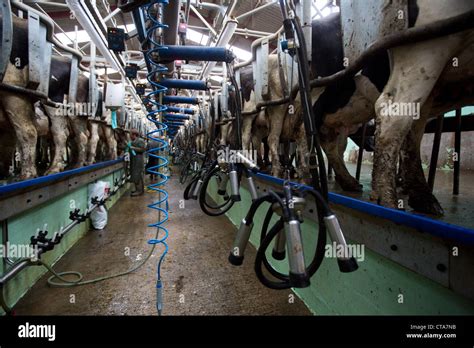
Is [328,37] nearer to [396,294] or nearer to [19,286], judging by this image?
[396,294]

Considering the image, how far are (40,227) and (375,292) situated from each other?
2698mm

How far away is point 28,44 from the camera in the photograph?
2.20 metres

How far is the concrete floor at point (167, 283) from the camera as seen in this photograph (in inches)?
68.7

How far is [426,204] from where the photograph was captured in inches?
55.4

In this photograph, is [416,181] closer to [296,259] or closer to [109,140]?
[296,259]

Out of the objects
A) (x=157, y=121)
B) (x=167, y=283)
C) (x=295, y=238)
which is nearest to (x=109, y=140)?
(x=157, y=121)

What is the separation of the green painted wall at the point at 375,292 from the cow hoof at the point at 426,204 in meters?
0.45

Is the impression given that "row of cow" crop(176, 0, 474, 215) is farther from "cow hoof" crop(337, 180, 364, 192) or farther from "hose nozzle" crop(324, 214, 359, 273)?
"hose nozzle" crop(324, 214, 359, 273)

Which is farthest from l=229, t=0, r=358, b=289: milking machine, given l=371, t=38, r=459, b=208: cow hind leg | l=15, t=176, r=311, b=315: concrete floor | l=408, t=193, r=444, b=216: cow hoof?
l=15, t=176, r=311, b=315: concrete floor

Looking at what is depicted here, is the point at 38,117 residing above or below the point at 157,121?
above

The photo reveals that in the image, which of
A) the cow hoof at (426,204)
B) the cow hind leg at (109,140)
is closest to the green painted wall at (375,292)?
the cow hoof at (426,204)

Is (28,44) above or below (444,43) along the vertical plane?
above

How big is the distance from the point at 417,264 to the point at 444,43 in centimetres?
98
